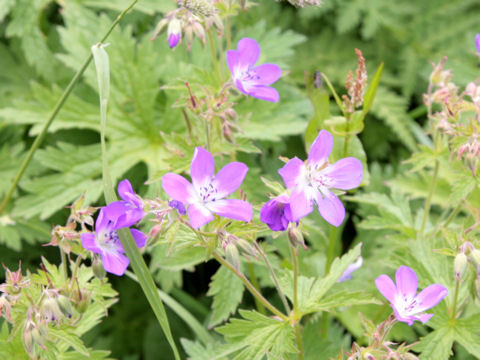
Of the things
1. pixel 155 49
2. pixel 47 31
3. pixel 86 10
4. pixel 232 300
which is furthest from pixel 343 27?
pixel 232 300

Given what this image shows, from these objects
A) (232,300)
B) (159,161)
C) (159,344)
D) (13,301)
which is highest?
(13,301)

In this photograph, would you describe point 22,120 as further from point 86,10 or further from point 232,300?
point 232,300

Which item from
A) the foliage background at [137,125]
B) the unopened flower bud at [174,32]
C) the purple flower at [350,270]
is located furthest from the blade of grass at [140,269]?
the purple flower at [350,270]

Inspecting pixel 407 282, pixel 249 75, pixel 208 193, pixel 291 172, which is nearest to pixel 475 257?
pixel 407 282

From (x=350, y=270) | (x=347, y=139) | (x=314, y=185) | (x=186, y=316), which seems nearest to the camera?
(x=314, y=185)

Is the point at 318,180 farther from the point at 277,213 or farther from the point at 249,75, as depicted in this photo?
the point at 249,75

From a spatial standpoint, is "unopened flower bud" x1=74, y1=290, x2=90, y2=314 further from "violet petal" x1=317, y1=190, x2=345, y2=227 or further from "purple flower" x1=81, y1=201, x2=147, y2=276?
"violet petal" x1=317, y1=190, x2=345, y2=227
